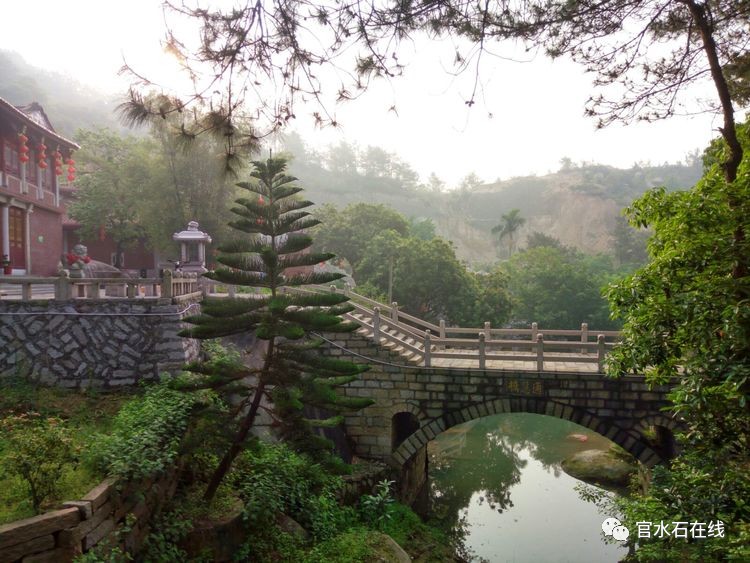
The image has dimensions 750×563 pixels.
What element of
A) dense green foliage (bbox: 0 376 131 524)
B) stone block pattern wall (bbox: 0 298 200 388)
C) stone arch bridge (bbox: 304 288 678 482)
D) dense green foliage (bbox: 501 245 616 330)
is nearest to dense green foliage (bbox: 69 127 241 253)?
stone block pattern wall (bbox: 0 298 200 388)

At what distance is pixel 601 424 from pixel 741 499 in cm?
762

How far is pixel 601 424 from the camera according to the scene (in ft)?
40.8

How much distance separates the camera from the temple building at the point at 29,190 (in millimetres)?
15164

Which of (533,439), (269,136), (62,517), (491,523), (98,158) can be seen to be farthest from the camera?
(98,158)

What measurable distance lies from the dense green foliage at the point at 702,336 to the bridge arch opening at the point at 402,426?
8.29 meters

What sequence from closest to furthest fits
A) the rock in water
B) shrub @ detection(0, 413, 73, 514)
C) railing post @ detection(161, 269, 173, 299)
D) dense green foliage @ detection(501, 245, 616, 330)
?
1. shrub @ detection(0, 413, 73, 514)
2. railing post @ detection(161, 269, 173, 299)
3. the rock in water
4. dense green foliage @ detection(501, 245, 616, 330)

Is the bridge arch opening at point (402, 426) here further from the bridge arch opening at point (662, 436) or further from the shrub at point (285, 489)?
the bridge arch opening at point (662, 436)

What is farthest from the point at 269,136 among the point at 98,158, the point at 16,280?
the point at 98,158

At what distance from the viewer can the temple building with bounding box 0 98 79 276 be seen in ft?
49.8

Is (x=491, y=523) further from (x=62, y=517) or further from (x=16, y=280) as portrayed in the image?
(x=16, y=280)

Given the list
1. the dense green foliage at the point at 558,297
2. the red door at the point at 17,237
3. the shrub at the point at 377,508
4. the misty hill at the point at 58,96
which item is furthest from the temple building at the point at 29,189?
the misty hill at the point at 58,96

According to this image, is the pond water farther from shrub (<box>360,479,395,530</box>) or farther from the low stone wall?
the low stone wall

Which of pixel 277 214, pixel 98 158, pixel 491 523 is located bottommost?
pixel 491 523

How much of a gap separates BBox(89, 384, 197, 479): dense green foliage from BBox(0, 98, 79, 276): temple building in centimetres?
976
